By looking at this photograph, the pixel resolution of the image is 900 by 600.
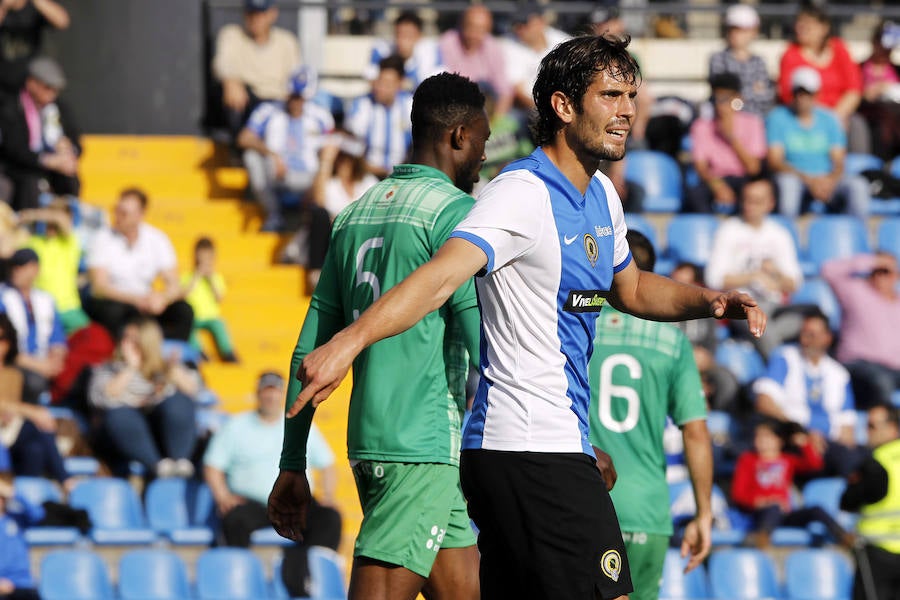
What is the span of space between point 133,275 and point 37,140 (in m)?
1.68

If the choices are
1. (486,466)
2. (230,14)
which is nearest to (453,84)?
(486,466)

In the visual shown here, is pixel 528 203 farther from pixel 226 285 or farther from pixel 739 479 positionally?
pixel 226 285

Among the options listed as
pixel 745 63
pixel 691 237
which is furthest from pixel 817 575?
pixel 745 63

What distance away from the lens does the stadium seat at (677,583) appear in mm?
10258

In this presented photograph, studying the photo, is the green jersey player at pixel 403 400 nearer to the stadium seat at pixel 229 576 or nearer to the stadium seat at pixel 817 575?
the stadium seat at pixel 229 576

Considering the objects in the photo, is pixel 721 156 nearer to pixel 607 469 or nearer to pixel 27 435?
pixel 27 435

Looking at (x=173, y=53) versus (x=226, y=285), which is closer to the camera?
(x=226, y=285)

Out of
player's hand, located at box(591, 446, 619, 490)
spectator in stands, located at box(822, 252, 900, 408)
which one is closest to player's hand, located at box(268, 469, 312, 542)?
player's hand, located at box(591, 446, 619, 490)

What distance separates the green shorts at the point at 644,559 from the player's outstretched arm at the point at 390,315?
2608 mm

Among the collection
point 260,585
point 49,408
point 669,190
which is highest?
point 669,190

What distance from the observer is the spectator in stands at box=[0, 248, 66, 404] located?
10.9 m

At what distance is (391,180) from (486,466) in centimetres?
124

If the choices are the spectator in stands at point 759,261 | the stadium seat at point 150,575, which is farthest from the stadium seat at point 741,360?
the stadium seat at point 150,575

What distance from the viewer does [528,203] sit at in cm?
437
